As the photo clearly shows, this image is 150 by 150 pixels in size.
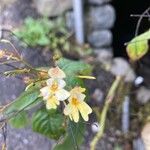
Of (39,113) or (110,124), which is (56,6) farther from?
(39,113)

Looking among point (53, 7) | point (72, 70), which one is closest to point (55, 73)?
point (72, 70)

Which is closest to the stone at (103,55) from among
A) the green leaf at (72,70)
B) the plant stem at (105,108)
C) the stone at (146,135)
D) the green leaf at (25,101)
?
the plant stem at (105,108)

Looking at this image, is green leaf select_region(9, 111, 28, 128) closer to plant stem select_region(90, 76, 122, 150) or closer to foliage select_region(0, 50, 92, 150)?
foliage select_region(0, 50, 92, 150)

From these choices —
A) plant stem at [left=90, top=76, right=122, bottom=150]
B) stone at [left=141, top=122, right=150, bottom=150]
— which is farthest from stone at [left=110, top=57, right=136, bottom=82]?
stone at [left=141, top=122, right=150, bottom=150]

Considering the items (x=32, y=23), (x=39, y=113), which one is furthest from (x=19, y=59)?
(x=32, y=23)

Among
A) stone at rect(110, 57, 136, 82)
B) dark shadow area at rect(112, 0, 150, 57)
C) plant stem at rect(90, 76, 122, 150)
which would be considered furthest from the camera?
dark shadow area at rect(112, 0, 150, 57)
